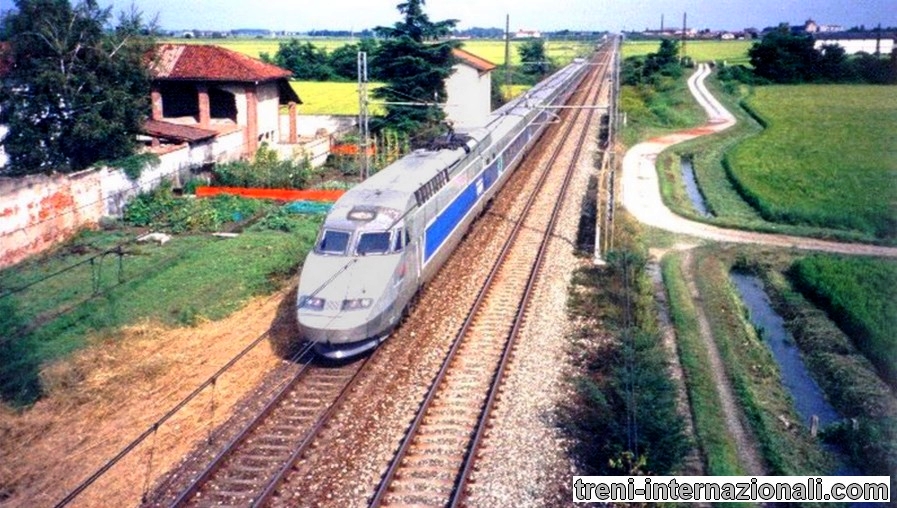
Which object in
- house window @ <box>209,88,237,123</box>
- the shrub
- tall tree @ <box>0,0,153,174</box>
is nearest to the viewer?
tall tree @ <box>0,0,153,174</box>

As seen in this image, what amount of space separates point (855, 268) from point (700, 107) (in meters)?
43.0

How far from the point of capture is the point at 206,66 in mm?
37562

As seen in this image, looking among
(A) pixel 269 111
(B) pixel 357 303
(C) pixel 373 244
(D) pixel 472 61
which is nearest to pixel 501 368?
(B) pixel 357 303

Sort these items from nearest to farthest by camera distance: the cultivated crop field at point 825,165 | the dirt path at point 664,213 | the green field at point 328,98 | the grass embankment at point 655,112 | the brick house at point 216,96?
the dirt path at point 664,213 < the cultivated crop field at point 825,165 < the brick house at point 216,96 < the grass embankment at point 655,112 < the green field at point 328,98

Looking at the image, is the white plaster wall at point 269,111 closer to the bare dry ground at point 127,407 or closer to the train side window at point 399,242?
the bare dry ground at point 127,407

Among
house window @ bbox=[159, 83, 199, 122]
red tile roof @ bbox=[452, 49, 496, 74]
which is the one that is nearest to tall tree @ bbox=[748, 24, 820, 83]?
red tile roof @ bbox=[452, 49, 496, 74]

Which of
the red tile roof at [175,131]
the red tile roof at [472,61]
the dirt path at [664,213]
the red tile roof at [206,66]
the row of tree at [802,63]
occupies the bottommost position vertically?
the dirt path at [664,213]

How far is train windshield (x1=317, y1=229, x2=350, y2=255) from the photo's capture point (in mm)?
16328

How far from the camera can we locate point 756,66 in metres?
83.1

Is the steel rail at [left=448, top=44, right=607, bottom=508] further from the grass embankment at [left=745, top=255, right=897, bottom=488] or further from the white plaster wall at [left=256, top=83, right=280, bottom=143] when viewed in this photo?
the white plaster wall at [left=256, top=83, right=280, bottom=143]

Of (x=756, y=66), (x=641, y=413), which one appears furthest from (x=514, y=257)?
(x=756, y=66)

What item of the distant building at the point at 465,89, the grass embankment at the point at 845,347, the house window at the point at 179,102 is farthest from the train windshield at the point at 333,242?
the distant building at the point at 465,89

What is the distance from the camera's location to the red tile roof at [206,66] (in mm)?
36781

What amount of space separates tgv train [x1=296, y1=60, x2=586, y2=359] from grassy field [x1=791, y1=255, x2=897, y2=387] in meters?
10.1
